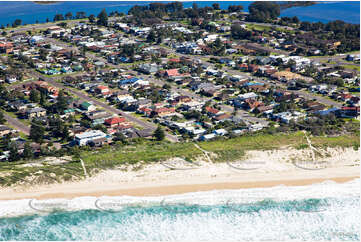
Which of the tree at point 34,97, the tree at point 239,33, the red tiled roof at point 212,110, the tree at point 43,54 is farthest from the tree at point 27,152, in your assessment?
the tree at point 239,33

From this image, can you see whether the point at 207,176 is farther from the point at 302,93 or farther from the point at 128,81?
the point at 128,81

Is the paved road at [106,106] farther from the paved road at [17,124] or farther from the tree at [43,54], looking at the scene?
the paved road at [17,124]

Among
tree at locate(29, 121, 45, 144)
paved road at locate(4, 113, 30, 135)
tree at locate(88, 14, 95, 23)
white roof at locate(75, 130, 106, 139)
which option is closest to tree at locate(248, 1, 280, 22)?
tree at locate(88, 14, 95, 23)

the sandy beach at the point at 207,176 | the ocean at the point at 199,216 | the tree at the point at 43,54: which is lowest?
the ocean at the point at 199,216

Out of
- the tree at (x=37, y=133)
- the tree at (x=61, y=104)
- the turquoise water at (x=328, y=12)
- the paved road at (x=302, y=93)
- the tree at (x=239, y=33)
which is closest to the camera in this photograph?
the tree at (x=37, y=133)

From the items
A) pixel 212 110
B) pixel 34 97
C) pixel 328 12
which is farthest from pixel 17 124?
pixel 328 12

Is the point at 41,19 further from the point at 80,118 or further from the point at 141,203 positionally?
the point at 141,203
